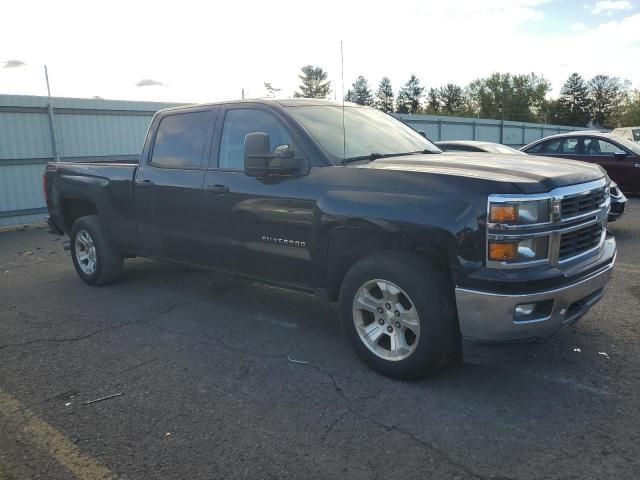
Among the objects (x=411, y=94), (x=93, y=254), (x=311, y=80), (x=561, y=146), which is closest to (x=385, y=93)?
(x=411, y=94)

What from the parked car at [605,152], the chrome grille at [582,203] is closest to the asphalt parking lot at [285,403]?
the chrome grille at [582,203]

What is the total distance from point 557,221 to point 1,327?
487 centimetres

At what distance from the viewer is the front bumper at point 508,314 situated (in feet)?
10.2

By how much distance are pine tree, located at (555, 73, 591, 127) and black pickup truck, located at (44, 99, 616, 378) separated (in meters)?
104

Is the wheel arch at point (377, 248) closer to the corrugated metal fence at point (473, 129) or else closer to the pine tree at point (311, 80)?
the corrugated metal fence at point (473, 129)

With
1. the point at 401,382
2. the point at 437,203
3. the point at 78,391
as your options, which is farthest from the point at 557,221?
the point at 78,391

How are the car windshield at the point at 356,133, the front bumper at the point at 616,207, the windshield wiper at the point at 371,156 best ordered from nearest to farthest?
1. the windshield wiper at the point at 371,156
2. the car windshield at the point at 356,133
3. the front bumper at the point at 616,207

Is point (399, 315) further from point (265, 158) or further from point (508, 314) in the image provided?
point (265, 158)

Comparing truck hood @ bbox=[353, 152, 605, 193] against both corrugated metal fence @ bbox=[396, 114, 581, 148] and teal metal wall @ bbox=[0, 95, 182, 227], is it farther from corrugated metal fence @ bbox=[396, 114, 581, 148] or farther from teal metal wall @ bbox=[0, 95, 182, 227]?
corrugated metal fence @ bbox=[396, 114, 581, 148]

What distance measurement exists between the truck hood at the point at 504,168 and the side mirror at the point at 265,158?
0.52m

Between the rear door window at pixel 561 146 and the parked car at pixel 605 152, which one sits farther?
the rear door window at pixel 561 146

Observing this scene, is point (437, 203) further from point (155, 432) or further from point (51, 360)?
point (51, 360)

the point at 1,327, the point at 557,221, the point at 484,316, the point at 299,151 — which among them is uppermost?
the point at 299,151

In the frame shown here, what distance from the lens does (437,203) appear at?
3.32 meters
